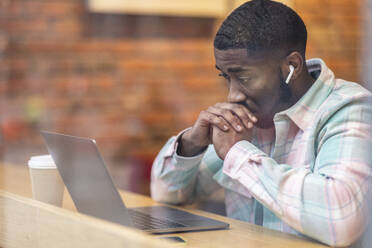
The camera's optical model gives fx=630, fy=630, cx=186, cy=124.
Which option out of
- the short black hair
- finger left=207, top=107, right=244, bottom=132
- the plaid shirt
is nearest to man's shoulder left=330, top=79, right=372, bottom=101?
the plaid shirt

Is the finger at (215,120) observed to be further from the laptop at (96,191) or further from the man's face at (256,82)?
the laptop at (96,191)

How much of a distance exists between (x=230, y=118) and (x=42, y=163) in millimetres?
439

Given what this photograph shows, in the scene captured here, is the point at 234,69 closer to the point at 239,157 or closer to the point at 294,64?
the point at 294,64

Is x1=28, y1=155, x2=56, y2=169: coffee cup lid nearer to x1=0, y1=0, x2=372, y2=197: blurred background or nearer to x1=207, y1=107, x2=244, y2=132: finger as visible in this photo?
x1=207, y1=107, x2=244, y2=132: finger

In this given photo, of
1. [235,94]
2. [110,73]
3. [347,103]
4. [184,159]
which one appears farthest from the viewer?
[110,73]

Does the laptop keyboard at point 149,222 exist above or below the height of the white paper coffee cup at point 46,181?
below

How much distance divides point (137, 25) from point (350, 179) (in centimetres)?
222

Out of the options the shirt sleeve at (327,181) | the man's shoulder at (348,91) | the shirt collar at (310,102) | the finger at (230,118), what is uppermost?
the man's shoulder at (348,91)

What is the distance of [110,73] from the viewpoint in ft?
10.8

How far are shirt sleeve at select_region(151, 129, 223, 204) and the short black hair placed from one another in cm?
34

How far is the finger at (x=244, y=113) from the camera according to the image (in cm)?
138

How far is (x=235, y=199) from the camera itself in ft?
5.37

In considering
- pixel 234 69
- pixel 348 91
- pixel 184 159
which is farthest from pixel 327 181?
pixel 184 159

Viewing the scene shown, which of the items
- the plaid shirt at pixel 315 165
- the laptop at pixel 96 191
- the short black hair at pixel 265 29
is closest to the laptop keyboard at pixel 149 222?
the laptop at pixel 96 191
